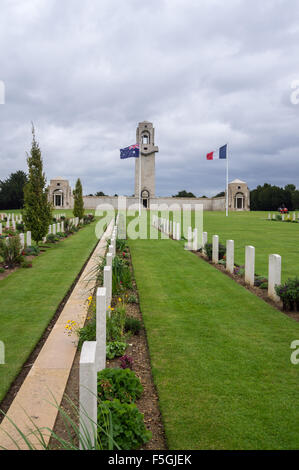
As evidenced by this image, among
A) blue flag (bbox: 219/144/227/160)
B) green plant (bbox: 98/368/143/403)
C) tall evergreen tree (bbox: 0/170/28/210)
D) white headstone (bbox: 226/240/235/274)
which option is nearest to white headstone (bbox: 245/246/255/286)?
white headstone (bbox: 226/240/235/274)

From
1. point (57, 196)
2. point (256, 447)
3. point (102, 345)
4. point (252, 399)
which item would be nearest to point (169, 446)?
point (256, 447)

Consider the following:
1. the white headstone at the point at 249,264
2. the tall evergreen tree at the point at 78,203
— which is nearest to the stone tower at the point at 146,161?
the tall evergreen tree at the point at 78,203

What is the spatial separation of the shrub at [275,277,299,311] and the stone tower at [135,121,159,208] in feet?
170

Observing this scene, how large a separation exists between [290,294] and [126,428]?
475 centimetres

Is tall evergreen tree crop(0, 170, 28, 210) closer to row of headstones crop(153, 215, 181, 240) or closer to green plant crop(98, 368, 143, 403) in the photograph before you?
row of headstones crop(153, 215, 181, 240)

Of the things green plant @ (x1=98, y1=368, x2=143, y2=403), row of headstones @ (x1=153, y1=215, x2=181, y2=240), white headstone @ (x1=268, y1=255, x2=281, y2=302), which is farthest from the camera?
row of headstones @ (x1=153, y1=215, x2=181, y2=240)

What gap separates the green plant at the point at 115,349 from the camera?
188 inches

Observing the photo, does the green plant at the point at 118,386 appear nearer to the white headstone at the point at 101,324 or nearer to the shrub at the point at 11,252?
the white headstone at the point at 101,324

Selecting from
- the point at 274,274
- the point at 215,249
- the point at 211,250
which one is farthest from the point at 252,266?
the point at 211,250

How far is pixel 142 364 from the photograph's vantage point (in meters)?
4.74

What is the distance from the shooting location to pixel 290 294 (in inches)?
271

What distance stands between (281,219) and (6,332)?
33960 millimetres

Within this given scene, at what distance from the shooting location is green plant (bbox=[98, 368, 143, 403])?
3.65m

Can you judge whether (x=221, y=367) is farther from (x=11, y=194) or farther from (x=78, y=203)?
(x=11, y=194)
